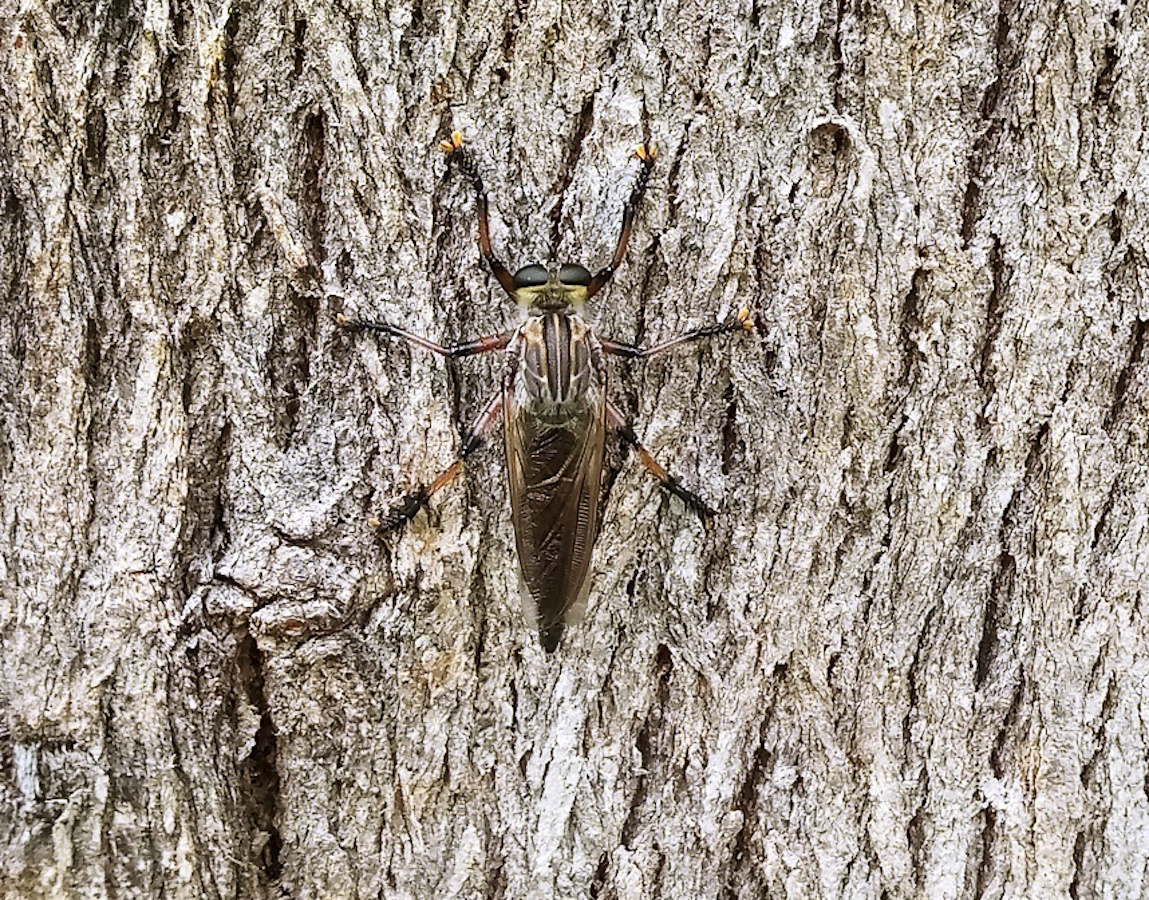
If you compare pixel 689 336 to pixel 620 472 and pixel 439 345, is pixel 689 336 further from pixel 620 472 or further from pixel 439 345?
pixel 439 345

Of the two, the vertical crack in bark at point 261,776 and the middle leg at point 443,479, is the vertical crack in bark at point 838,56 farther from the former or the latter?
the vertical crack in bark at point 261,776

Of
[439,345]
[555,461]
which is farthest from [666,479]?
[439,345]

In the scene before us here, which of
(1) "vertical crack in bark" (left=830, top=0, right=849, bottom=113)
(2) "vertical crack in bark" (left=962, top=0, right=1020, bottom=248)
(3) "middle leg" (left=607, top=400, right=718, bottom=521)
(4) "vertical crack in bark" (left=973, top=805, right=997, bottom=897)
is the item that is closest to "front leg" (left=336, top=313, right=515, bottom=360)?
(3) "middle leg" (left=607, top=400, right=718, bottom=521)

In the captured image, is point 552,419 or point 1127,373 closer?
point 1127,373

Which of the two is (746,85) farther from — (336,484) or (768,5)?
(336,484)

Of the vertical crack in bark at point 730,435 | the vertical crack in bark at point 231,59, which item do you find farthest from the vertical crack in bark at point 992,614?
the vertical crack in bark at point 231,59

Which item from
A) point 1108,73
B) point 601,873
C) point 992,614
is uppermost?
point 1108,73

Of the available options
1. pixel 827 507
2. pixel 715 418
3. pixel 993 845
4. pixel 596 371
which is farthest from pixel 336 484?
pixel 993 845
